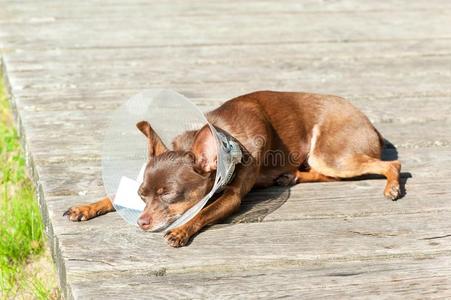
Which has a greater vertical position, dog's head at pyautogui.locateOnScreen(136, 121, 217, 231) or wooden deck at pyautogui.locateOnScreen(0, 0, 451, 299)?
dog's head at pyautogui.locateOnScreen(136, 121, 217, 231)

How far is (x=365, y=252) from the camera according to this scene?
342cm

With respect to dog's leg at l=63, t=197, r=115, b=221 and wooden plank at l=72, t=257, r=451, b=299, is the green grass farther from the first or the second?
wooden plank at l=72, t=257, r=451, b=299

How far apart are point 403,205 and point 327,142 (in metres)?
0.57

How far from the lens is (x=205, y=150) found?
3.63 metres

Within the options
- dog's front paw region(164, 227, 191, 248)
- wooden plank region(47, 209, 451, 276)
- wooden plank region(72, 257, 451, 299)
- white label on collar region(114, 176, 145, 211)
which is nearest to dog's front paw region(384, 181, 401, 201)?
wooden plank region(47, 209, 451, 276)

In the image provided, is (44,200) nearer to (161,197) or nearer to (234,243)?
(161,197)

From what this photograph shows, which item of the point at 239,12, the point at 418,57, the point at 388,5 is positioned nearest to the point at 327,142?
the point at 418,57

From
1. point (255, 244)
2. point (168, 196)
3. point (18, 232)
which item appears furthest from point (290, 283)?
point (18, 232)

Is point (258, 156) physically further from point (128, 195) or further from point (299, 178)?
point (128, 195)

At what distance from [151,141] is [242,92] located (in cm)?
Result: 182

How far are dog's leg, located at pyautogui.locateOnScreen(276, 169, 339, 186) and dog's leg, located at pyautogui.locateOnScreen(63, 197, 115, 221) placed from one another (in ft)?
3.10

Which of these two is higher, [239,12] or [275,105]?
[275,105]

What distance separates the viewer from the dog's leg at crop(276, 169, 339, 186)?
13.7 ft

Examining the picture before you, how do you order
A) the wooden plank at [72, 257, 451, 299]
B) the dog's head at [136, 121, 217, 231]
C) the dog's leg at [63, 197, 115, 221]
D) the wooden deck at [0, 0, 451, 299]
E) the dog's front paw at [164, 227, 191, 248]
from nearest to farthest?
the wooden plank at [72, 257, 451, 299], the wooden deck at [0, 0, 451, 299], the dog's front paw at [164, 227, 191, 248], the dog's head at [136, 121, 217, 231], the dog's leg at [63, 197, 115, 221]
